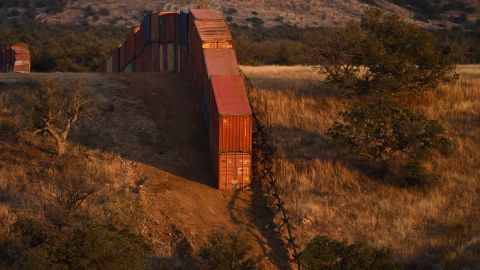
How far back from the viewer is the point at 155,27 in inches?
1240

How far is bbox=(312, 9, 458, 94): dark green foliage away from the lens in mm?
24438

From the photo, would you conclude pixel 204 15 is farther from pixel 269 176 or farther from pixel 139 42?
pixel 139 42

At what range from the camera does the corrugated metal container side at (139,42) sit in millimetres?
34694

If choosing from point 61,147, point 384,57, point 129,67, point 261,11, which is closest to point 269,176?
point 61,147

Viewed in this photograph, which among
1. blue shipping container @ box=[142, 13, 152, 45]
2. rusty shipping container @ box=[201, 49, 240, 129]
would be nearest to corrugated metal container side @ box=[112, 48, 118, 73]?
blue shipping container @ box=[142, 13, 152, 45]

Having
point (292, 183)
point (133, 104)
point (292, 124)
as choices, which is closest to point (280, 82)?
point (292, 124)

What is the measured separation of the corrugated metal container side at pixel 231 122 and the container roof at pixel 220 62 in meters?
1.22

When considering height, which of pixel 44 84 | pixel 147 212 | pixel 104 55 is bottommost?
pixel 104 55

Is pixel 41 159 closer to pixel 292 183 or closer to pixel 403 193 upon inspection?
pixel 292 183

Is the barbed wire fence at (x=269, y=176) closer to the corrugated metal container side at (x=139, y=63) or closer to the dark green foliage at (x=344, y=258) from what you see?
the dark green foliage at (x=344, y=258)

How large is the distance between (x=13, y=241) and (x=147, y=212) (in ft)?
11.9

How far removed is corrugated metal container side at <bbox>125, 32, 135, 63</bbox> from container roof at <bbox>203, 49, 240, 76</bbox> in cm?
1511

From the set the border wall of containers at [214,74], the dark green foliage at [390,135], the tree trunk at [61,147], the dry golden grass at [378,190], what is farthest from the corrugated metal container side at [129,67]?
the dark green foliage at [390,135]

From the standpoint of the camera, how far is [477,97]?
25312 mm
